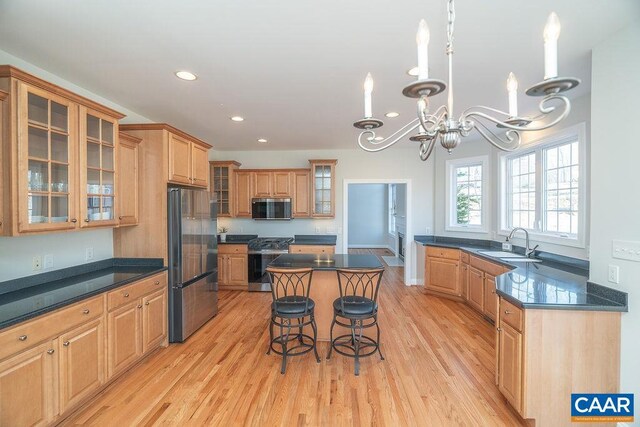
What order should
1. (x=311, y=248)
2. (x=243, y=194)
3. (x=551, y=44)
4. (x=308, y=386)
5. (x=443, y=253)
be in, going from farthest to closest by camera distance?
(x=243, y=194) < (x=311, y=248) < (x=443, y=253) < (x=308, y=386) < (x=551, y=44)

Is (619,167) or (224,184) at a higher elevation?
(224,184)

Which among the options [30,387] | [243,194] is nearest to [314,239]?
[243,194]


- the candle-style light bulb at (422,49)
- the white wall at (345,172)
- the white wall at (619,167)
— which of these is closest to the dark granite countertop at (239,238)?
the white wall at (345,172)

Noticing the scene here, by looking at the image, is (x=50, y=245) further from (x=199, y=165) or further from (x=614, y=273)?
(x=614, y=273)

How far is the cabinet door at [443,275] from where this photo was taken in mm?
4426

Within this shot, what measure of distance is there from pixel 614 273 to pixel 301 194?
14.0ft

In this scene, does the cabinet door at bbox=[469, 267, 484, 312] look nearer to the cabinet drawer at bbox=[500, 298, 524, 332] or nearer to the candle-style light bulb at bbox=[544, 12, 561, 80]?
the cabinet drawer at bbox=[500, 298, 524, 332]

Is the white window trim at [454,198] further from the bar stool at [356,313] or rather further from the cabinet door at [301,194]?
the bar stool at [356,313]

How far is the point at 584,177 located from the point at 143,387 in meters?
4.63

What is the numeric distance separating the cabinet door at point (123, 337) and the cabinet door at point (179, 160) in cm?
141

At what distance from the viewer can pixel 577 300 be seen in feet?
6.30

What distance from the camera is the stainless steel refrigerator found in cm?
305

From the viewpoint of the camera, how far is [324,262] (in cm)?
310

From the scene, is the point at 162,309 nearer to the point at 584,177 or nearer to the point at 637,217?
the point at 637,217
